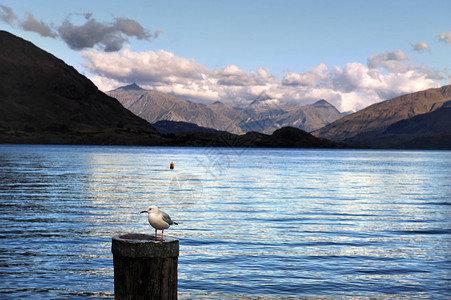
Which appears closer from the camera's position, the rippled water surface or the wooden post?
the wooden post

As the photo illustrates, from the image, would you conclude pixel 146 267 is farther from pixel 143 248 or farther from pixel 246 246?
pixel 246 246

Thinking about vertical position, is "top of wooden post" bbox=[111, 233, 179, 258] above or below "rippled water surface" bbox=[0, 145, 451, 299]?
above

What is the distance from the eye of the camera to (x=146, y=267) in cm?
1248

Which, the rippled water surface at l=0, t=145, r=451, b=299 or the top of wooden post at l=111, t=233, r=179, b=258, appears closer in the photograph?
the top of wooden post at l=111, t=233, r=179, b=258

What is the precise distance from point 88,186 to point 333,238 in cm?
4479

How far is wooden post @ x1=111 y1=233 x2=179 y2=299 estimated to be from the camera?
12.4 metres

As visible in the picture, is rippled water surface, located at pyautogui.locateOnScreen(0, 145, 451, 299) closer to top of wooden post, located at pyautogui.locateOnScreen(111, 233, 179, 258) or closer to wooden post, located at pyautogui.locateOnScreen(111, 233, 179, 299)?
wooden post, located at pyautogui.locateOnScreen(111, 233, 179, 299)

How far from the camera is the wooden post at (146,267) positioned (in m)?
12.4

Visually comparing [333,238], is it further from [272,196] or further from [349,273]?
[272,196]

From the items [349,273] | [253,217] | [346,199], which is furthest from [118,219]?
[346,199]

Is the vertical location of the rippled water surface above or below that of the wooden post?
below

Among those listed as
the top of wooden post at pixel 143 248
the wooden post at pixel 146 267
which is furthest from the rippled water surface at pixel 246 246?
the top of wooden post at pixel 143 248

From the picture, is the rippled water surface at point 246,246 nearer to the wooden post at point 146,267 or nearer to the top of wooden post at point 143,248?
the wooden post at point 146,267

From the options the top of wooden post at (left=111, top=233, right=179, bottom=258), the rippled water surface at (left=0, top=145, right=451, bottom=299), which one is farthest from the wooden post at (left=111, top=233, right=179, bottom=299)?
the rippled water surface at (left=0, top=145, right=451, bottom=299)
